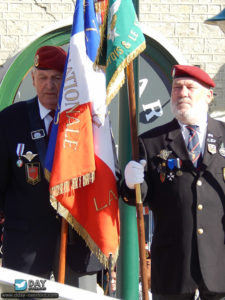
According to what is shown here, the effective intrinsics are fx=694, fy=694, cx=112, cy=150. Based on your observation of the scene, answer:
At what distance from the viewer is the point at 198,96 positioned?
365cm

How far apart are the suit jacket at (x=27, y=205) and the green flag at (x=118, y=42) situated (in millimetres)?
464

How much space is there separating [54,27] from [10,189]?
179 inches

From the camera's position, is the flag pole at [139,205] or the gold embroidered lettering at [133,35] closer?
the flag pole at [139,205]

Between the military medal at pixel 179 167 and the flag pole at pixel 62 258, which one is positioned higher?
the military medal at pixel 179 167

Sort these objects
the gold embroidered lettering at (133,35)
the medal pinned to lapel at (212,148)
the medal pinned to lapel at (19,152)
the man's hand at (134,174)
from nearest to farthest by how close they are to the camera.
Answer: the man's hand at (134,174)
the medal pinned to lapel at (212,148)
the medal pinned to lapel at (19,152)
the gold embroidered lettering at (133,35)

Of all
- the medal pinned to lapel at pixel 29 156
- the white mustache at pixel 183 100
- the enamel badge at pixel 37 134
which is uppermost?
the white mustache at pixel 183 100

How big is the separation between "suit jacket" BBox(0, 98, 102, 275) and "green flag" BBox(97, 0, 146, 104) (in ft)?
1.52

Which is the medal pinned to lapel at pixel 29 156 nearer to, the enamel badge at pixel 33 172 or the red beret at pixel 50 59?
the enamel badge at pixel 33 172

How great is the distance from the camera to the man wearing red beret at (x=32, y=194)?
12.0 ft

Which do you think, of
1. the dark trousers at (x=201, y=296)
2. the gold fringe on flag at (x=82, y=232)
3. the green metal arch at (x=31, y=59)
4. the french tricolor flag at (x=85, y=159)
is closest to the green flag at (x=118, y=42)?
the french tricolor flag at (x=85, y=159)

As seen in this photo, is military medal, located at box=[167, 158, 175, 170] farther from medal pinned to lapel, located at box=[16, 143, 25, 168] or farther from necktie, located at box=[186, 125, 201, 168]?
medal pinned to lapel, located at box=[16, 143, 25, 168]

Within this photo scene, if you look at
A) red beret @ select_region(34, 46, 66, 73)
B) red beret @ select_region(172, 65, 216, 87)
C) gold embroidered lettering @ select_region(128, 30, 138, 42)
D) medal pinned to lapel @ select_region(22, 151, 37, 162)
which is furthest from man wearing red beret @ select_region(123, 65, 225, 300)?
red beret @ select_region(34, 46, 66, 73)

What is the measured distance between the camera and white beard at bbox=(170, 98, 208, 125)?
3613 mm

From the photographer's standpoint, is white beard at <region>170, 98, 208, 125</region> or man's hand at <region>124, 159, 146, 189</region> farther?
white beard at <region>170, 98, 208, 125</region>
